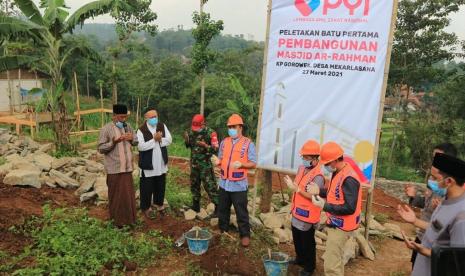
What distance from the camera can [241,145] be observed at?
512cm

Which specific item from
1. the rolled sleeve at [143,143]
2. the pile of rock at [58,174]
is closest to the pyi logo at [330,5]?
the rolled sleeve at [143,143]

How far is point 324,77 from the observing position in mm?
5762

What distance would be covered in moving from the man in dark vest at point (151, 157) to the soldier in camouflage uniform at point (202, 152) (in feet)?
1.31

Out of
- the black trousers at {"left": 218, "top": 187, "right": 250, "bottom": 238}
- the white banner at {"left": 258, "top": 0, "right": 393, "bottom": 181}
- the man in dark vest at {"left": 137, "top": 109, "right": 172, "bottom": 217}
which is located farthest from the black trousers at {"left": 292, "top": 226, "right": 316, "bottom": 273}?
the man in dark vest at {"left": 137, "top": 109, "right": 172, "bottom": 217}

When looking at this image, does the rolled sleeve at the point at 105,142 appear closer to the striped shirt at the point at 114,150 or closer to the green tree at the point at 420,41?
the striped shirt at the point at 114,150

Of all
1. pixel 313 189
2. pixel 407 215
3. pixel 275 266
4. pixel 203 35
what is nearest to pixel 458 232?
pixel 407 215

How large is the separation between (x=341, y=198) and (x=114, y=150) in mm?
3017

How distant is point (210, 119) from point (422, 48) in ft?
31.0

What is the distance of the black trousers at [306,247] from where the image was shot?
4.57 meters

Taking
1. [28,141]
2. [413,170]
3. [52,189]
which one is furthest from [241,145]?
[413,170]

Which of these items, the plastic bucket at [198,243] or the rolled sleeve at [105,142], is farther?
the rolled sleeve at [105,142]

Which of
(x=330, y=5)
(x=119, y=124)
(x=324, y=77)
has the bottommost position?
(x=119, y=124)

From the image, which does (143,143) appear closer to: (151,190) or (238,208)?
(151,190)

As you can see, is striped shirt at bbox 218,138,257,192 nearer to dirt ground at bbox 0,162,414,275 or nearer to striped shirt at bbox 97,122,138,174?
dirt ground at bbox 0,162,414,275
